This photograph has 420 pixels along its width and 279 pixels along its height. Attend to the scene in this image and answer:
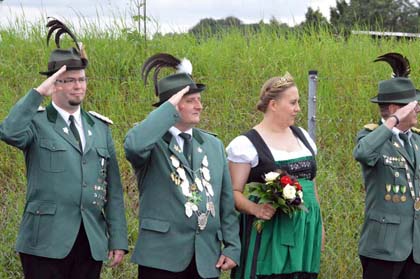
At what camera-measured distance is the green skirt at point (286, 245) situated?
452 centimetres

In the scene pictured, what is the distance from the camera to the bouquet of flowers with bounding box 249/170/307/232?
14.1ft

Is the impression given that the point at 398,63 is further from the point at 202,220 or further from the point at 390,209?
the point at 202,220

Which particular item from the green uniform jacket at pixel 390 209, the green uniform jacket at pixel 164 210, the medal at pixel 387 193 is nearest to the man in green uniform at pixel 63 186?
the green uniform jacket at pixel 164 210

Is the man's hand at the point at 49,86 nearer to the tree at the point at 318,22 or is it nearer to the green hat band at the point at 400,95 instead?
the green hat band at the point at 400,95

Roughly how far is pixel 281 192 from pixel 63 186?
1291 mm

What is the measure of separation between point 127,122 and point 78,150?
3.70 metres

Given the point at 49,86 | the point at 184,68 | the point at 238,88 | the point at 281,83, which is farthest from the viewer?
the point at 238,88

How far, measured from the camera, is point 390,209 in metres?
4.73

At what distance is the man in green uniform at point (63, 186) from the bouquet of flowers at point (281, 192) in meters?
0.99

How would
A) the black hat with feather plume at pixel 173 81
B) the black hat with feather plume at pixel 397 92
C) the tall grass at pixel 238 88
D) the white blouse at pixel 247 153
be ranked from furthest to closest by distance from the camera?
the tall grass at pixel 238 88 → the black hat with feather plume at pixel 397 92 → the white blouse at pixel 247 153 → the black hat with feather plume at pixel 173 81

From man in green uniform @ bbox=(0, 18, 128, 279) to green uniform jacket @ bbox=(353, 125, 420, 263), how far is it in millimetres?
1736

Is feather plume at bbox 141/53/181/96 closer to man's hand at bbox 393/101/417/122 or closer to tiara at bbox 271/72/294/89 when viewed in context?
tiara at bbox 271/72/294/89

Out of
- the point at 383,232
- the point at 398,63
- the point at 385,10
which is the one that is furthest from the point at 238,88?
the point at 385,10

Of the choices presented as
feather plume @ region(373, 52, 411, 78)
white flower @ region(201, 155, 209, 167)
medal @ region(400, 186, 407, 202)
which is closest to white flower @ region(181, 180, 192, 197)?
white flower @ region(201, 155, 209, 167)
